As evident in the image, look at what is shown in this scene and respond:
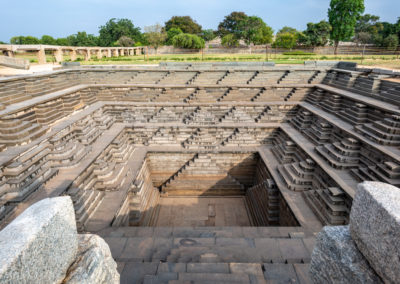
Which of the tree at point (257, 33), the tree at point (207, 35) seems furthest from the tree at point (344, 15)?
the tree at point (207, 35)

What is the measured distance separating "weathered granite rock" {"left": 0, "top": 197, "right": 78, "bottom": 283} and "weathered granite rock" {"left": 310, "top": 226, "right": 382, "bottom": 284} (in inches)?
104

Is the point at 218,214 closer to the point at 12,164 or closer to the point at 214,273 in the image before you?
the point at 214,273

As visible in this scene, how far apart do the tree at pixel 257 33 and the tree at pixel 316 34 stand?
5871mm

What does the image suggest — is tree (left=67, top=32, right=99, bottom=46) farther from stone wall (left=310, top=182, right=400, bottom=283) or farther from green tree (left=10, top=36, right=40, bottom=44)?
stone wall (left=310, top=182, right=400, bottom=283)

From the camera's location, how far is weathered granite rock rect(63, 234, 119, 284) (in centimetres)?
224

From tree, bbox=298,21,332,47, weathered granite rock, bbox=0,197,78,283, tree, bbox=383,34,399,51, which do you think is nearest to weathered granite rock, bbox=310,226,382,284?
weathered granite rock, bbox=0,197,78,283

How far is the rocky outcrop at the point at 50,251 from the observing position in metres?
1.71

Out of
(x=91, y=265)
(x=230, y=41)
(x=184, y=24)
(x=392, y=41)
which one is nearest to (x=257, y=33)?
(x=230, y=41)

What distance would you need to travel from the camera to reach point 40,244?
1.91 metres

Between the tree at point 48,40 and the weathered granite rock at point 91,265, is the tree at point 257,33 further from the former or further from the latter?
the weathered granite rock at point 91,265

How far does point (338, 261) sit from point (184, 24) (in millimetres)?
52255

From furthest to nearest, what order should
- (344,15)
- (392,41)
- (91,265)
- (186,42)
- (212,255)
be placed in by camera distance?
(392,41), (186,42), (344,15), (212,255), (91,265)

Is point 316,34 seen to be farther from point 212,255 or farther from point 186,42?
point 212,255

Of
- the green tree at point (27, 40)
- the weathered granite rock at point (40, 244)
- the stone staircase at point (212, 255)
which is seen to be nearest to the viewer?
the weathered granite rock at point (40, 244)
